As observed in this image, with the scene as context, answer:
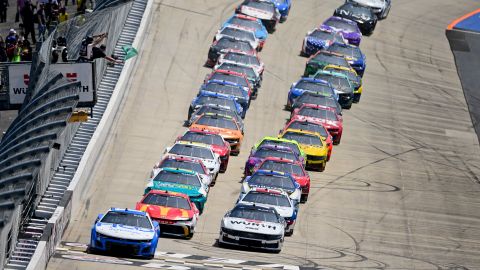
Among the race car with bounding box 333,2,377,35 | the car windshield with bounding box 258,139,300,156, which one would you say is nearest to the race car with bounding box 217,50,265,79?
the car windshield with bounding box 258,139,300,156

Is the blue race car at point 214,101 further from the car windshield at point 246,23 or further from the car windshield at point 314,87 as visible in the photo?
the car windshield at point 246,23

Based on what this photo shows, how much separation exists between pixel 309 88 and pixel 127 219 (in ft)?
55.5

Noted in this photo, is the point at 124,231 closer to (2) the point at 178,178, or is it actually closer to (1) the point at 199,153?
(2) the point at 178,178

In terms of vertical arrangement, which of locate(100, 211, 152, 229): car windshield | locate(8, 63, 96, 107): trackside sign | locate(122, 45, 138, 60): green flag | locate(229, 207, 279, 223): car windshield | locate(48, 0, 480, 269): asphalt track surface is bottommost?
locate(48, 0, 480, 269): asphalt track surface

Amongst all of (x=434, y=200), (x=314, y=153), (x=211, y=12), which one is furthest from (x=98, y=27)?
(x=211, y=12)

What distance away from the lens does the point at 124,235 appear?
124ft

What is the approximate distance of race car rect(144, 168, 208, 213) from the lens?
139 ft

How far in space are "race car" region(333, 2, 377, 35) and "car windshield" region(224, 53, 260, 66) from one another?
11051 millimetres

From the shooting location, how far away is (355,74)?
57.2 m

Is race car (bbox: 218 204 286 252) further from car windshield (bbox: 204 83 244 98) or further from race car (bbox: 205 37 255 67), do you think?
race car (bbox: 205 37 255 67)

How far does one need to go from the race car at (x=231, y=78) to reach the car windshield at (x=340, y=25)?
10899mm

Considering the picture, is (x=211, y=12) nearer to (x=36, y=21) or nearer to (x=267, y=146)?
(x=36, y=21)

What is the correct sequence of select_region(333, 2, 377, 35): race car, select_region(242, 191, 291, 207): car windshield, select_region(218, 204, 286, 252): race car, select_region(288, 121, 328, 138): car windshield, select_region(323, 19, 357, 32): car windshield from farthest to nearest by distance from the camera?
select_region(333, 2, 377, 35): race car < select_region(323, 19, 357, 32): car windshield < select_region(288, 121, 328, 138): car windshield < select_region(242, 191, 291, 207): car windshield < select_region(218, 204, 286, 252): race car

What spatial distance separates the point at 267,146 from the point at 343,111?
9.81 meters
